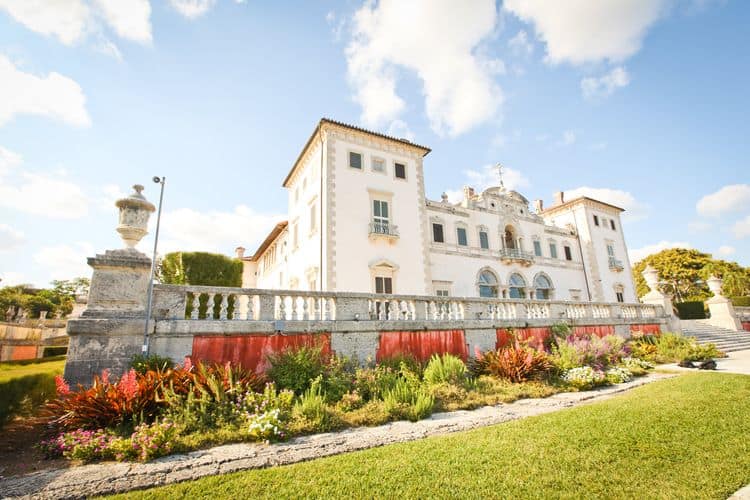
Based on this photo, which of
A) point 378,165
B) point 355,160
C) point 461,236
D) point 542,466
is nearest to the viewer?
point 542,466

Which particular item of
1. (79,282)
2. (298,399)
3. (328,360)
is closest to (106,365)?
(298,399)

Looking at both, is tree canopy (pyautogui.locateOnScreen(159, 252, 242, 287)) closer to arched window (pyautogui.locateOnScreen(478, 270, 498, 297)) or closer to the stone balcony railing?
the stone balcony railing

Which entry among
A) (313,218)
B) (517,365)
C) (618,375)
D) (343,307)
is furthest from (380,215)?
(618,375)

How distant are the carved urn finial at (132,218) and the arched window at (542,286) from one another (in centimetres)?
2580

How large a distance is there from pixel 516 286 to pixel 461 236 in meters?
5.91

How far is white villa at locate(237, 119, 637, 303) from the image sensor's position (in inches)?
717

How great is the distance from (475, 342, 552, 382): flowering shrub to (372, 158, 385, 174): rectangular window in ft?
44.0

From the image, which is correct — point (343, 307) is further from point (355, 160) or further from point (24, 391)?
point (355, 160)

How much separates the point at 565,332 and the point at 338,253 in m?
10.3

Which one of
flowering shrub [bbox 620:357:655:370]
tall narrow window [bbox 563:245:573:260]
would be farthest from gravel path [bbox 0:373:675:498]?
tall narrow window [bbox 563:245:573:260]

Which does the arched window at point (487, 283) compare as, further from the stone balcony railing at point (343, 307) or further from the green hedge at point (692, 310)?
the green hedge at point (692, 310)

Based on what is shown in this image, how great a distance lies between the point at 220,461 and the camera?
406cm

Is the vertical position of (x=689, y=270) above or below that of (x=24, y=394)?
above

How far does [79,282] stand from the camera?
192 ft
